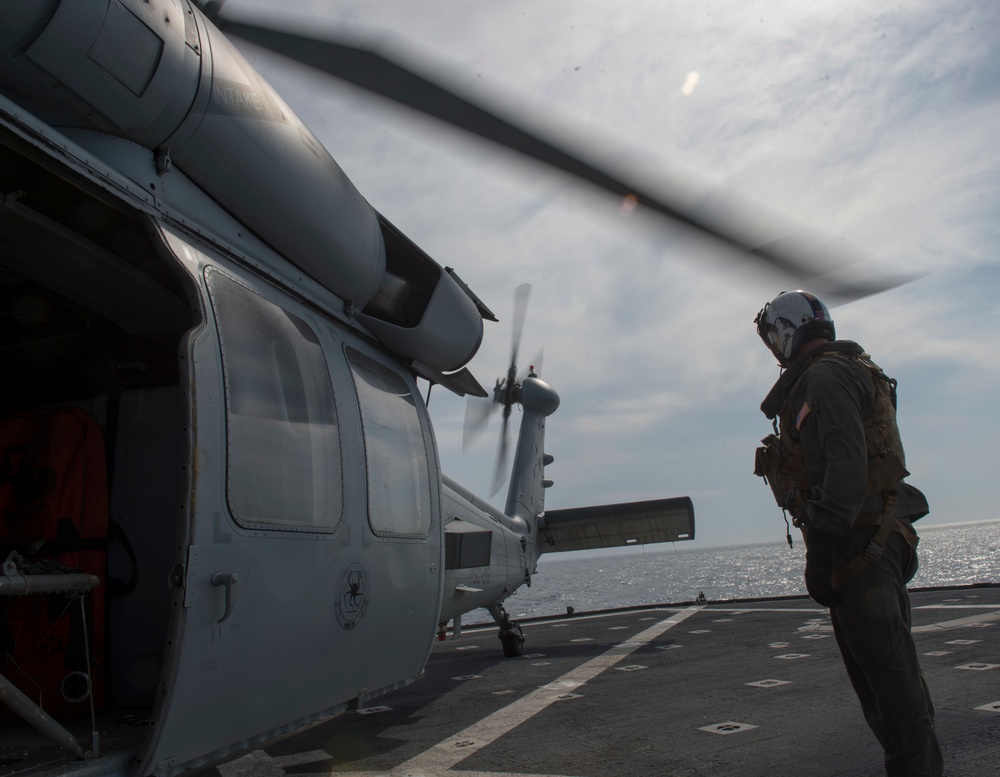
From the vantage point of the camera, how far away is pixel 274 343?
3.54 m

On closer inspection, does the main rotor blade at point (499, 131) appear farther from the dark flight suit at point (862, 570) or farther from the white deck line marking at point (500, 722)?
the white deck line marking at point (500, 722)

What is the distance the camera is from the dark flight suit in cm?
283

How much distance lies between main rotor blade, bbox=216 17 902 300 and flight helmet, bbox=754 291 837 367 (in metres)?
0.71

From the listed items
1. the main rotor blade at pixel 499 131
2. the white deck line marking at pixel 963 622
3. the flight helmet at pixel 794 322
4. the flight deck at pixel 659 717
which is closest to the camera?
the main rotor blade at pixel 499 131

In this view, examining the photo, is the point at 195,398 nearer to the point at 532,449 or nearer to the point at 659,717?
the point at 659,717

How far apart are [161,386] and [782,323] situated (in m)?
3.47

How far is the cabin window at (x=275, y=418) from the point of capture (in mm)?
3057

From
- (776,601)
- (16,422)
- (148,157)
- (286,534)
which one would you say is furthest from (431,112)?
(776,601)

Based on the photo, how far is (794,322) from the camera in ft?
11.6

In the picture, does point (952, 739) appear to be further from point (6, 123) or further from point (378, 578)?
point (6, 123)

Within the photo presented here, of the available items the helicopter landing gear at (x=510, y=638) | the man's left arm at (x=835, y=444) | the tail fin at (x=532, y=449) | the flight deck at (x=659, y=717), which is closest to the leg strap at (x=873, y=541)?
the man's left arm at (x=835, y=444)

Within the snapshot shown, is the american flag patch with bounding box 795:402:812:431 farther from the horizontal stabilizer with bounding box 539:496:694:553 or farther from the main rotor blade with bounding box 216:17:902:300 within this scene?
the horizontal stabilizer with bounding box 539:496:694:553

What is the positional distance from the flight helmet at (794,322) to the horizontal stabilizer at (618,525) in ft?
24.9

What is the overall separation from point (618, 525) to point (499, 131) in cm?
939
